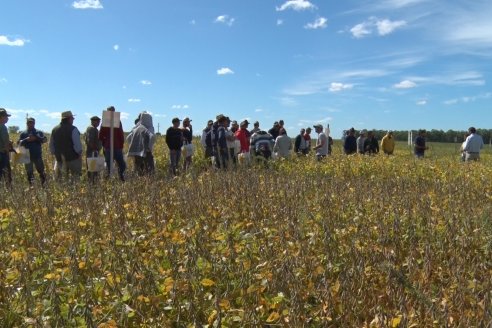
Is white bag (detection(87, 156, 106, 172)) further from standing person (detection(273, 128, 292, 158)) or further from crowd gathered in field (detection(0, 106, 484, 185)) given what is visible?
standing person (detection(273, 128, 292, 158))

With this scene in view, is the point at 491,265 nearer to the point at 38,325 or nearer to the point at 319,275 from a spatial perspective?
the point at 319,275

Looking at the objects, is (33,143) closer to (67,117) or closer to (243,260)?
(67,117)

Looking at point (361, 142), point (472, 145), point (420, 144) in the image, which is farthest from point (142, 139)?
point (420, 144)

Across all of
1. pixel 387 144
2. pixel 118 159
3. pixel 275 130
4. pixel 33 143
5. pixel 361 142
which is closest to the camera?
pixel 33 143

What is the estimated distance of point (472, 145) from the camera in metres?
15.6

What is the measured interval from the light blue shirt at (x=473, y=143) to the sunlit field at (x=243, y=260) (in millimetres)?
9644

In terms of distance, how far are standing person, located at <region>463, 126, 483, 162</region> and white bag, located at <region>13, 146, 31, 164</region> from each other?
12690 millimetres

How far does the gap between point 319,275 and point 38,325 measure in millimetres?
1769

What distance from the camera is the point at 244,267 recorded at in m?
3.24

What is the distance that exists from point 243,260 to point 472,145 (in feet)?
46.6

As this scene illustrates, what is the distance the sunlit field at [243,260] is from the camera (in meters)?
2.68

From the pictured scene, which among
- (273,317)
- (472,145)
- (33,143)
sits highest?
(33,143)

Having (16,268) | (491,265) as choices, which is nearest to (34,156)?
(16,268)

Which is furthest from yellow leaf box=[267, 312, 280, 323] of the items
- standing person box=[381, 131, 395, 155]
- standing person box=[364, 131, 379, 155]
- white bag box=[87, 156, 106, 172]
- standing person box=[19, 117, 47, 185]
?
standing person box=[381, 131, 395, 155]
